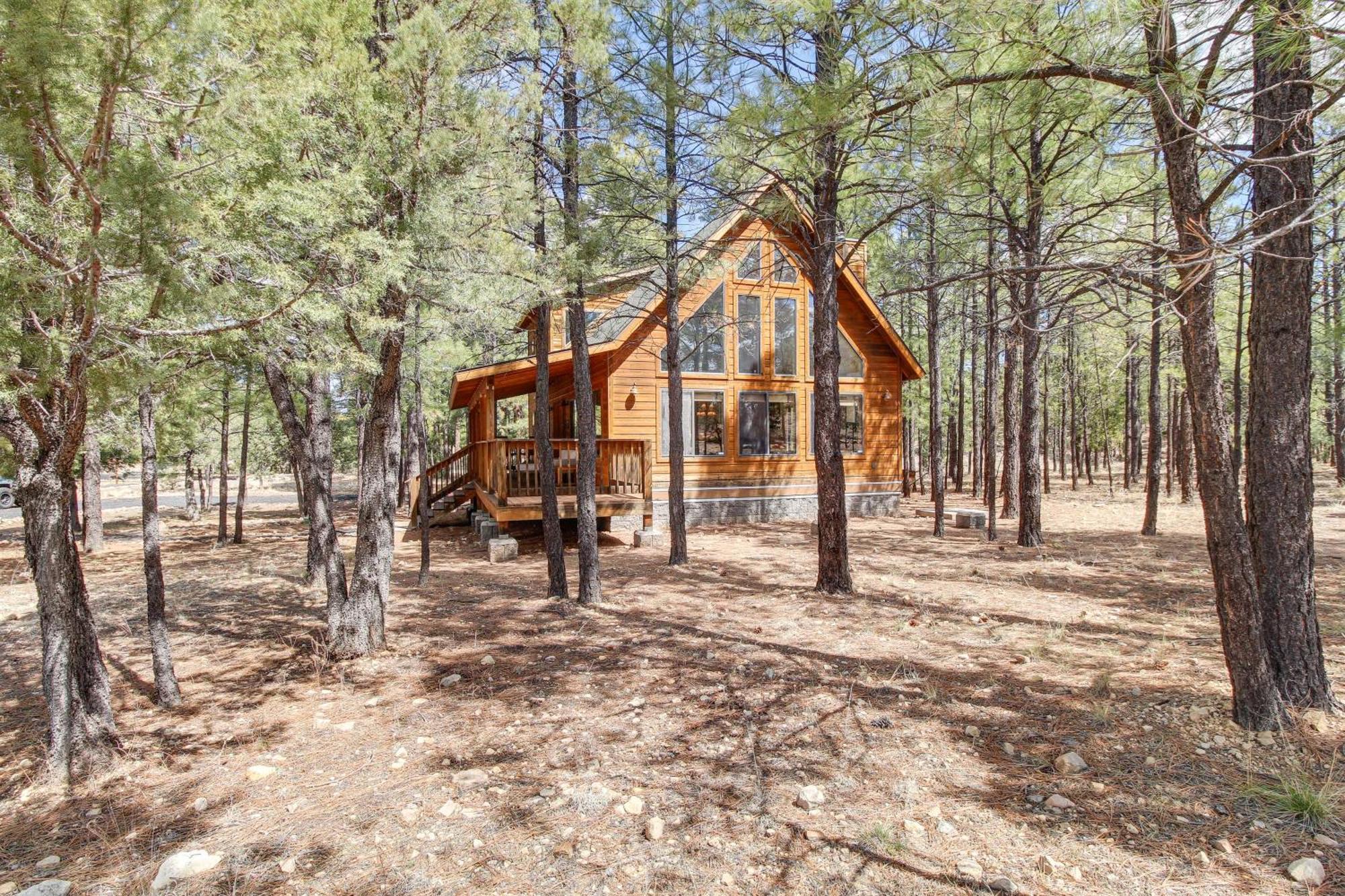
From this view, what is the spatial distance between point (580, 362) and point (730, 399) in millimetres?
7763

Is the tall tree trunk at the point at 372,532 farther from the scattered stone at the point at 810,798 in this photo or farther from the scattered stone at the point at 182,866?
the scattered stone at the point at 810,798

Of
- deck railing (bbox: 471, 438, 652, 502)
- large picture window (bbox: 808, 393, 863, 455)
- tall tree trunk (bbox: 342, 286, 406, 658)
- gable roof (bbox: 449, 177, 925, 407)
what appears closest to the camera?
tall tree trunk (bbox: 342, 286, 406, 658)

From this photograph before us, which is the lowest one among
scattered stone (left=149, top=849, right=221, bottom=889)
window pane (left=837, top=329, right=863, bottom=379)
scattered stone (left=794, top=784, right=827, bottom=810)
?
scattered stone (left=149, top=849, right=221, bottom=889)

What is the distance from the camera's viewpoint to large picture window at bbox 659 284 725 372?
13688 millimetres

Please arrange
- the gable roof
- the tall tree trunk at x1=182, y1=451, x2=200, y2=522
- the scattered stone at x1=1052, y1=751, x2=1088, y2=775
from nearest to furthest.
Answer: the scattered stone at x1=1052, y1=751, x2=1088, y2=775
the gable roof
the tall tree trunk at x1=182, y1=451, x2=200, y2=522

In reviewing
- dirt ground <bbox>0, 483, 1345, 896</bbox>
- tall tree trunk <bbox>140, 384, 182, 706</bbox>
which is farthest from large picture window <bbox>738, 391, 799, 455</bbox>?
tall tree trunk <bbox>140, 384, 182, 706</bbox>

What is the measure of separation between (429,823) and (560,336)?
11.9 metres

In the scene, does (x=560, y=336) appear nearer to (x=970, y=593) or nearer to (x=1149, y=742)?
(x=970, y=593)

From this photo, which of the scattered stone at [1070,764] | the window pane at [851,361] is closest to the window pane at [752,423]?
the window pane at [851,361]

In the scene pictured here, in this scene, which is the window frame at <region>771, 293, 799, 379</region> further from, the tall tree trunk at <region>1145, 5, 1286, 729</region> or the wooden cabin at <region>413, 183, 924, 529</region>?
the tall tree trunk at <region>1145, 5, 1286, 729</region>

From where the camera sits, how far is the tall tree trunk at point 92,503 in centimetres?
1274

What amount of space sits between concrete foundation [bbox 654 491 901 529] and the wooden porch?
129cm

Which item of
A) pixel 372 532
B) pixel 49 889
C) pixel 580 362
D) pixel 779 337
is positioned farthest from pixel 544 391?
pixel 779 337

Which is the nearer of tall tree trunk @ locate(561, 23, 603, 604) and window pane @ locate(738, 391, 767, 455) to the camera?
tall tree trunk @ locate(561, 23, 603, 604)
